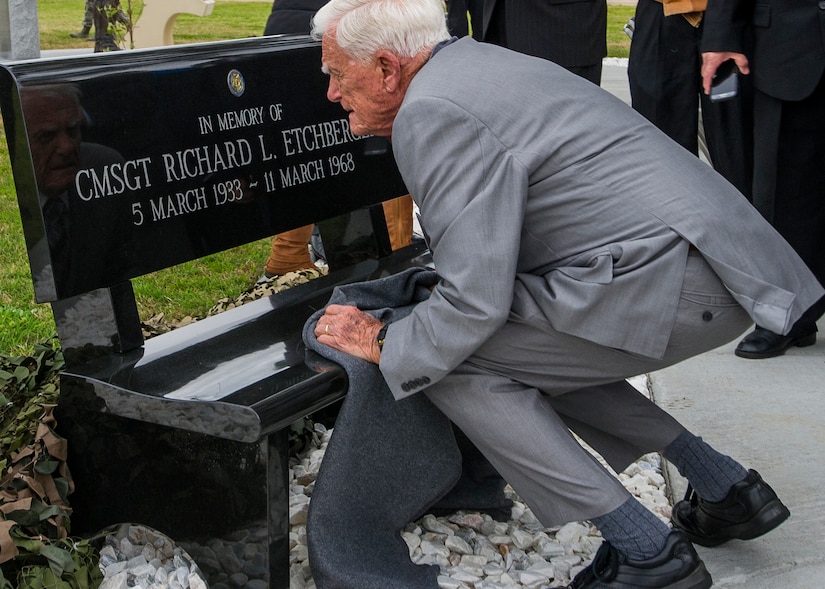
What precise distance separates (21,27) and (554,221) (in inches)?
258

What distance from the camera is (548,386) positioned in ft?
8.38

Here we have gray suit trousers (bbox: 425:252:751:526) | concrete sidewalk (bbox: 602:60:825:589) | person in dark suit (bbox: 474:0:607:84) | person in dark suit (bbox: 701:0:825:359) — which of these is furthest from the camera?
person in dark suit (bbox: 474:0:607:84)

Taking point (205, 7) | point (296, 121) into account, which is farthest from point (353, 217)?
point (205, 7)

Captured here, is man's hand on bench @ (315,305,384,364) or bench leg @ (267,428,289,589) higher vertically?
man's hand on bench @ (315,305,384,364)

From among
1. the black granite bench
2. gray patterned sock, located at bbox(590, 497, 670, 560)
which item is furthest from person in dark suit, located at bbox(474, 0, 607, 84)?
gray patterned sock, located at bbox(590, 497, 670, 560)

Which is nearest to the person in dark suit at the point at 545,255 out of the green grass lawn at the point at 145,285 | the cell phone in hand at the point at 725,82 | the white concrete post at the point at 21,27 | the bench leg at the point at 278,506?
the bench leg at the point at 278,506

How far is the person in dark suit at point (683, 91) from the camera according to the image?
4219mm

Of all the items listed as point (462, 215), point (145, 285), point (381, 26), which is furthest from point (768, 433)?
point (145, 285)

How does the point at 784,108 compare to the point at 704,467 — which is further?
the point at 784,108

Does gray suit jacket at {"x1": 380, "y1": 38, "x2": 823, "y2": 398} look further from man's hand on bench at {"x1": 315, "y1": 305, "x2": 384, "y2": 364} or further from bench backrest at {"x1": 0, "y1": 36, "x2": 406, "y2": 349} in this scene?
bench backrest at {"x1": 0, "y1": 36, "x2": 406, "y2": 349}

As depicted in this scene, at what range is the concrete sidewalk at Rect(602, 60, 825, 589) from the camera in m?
2.84

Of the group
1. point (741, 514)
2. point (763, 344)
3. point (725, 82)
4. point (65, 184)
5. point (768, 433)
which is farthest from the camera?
point (763, 344)

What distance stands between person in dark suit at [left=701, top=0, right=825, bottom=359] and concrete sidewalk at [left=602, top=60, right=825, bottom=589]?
191 millimetres

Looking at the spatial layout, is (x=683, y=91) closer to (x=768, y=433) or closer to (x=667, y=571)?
(x=768, y=433)
